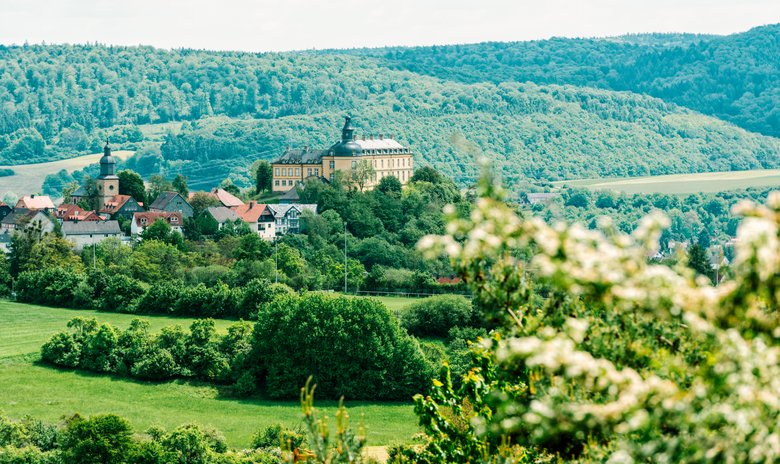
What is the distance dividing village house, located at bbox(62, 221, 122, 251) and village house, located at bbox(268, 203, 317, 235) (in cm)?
1060

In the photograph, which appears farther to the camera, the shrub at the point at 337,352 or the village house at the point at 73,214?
the village house at the point at 73,214

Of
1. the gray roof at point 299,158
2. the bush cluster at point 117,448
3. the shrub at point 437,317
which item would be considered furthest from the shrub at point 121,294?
the gray roof at point 299,158

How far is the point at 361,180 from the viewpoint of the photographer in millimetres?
93562

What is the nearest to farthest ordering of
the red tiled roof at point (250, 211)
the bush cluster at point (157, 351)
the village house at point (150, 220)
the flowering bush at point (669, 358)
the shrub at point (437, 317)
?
the flowering bush at point (669, 358) < the bush cluster at point (157, 351) < the shrub at point (437, 317) < the village house at point (150, 220) < the red tiled roof at point (250, 211)

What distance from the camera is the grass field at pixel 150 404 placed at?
1839 inches

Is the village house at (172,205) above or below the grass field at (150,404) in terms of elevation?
above

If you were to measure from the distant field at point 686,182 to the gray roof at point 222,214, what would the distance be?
6841cm

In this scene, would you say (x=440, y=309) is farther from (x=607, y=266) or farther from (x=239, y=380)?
(x=607, y=266)

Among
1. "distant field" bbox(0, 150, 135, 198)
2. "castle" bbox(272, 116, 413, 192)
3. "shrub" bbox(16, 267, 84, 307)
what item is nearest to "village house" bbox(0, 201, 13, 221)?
"castle" bbox(272, 116, 413, 192)

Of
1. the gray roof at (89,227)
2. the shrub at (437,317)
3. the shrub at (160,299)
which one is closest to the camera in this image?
the shrub at (437,317)

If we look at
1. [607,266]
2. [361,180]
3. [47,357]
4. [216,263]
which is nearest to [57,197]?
[361,180]

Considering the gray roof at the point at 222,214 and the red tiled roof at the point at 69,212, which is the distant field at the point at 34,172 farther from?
the gray roof at the point at 222,214

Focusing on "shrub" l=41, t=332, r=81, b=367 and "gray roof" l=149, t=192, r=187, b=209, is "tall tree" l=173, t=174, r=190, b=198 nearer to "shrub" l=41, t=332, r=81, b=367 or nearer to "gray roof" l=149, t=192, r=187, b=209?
"gray roof" l=149, t=192, r=187, b=209

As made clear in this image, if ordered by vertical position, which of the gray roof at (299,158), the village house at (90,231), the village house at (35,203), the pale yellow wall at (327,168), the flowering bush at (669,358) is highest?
the flowering bush at (669,358)
